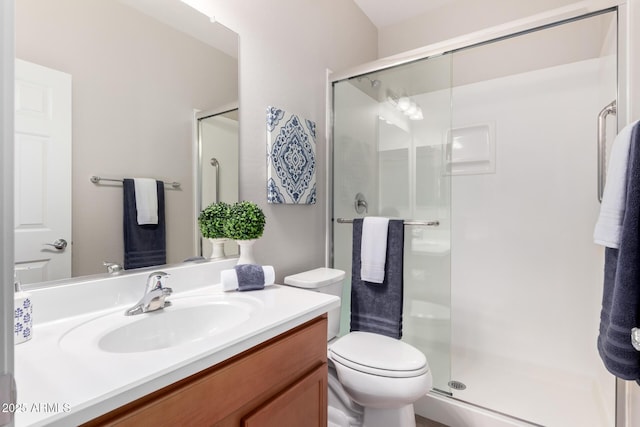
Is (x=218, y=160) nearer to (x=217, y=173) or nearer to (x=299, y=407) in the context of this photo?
(x=217, y=173)

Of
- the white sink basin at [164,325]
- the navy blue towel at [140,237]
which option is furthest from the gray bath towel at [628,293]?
the navy blue towel at [140,237]

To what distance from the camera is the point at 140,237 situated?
3.59 feet

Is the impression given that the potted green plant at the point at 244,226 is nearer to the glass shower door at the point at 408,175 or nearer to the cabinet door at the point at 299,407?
the cabinet door at the point at 299,407

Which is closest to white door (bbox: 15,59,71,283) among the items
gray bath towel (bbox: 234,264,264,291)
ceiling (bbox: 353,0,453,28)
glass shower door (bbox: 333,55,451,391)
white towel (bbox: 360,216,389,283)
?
gray bath towel (bbox: 234,264,264,291)

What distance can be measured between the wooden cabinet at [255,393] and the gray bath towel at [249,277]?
0.30 metres

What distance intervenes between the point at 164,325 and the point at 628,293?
1383 millimetres

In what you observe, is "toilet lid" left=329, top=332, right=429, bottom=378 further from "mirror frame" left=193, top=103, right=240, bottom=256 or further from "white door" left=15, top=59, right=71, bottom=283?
"white door" left=15, top=59, right=71, bottom=283

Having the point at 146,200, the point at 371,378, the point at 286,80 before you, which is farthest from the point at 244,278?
the point at 286,80

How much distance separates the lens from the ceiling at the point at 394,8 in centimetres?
230

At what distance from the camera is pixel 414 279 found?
197 centimetres

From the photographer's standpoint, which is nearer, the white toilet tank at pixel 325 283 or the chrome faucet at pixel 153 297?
the chrome faucet at pixel 153 297

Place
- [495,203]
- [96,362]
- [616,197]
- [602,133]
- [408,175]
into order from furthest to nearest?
[495,203] < [408,175] < [602,133] < [616,197] < [96,362]

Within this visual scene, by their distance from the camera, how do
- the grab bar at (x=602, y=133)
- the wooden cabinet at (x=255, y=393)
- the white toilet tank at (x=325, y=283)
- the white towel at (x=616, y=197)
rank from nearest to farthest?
the wooden cabinet at (x=255, y=393) → the white towel at (x=616, y=197) → the grab bar at (x=602, y=133) → the white toilet tank at (x=325, y=283)

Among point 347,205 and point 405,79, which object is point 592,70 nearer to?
point 405,79
